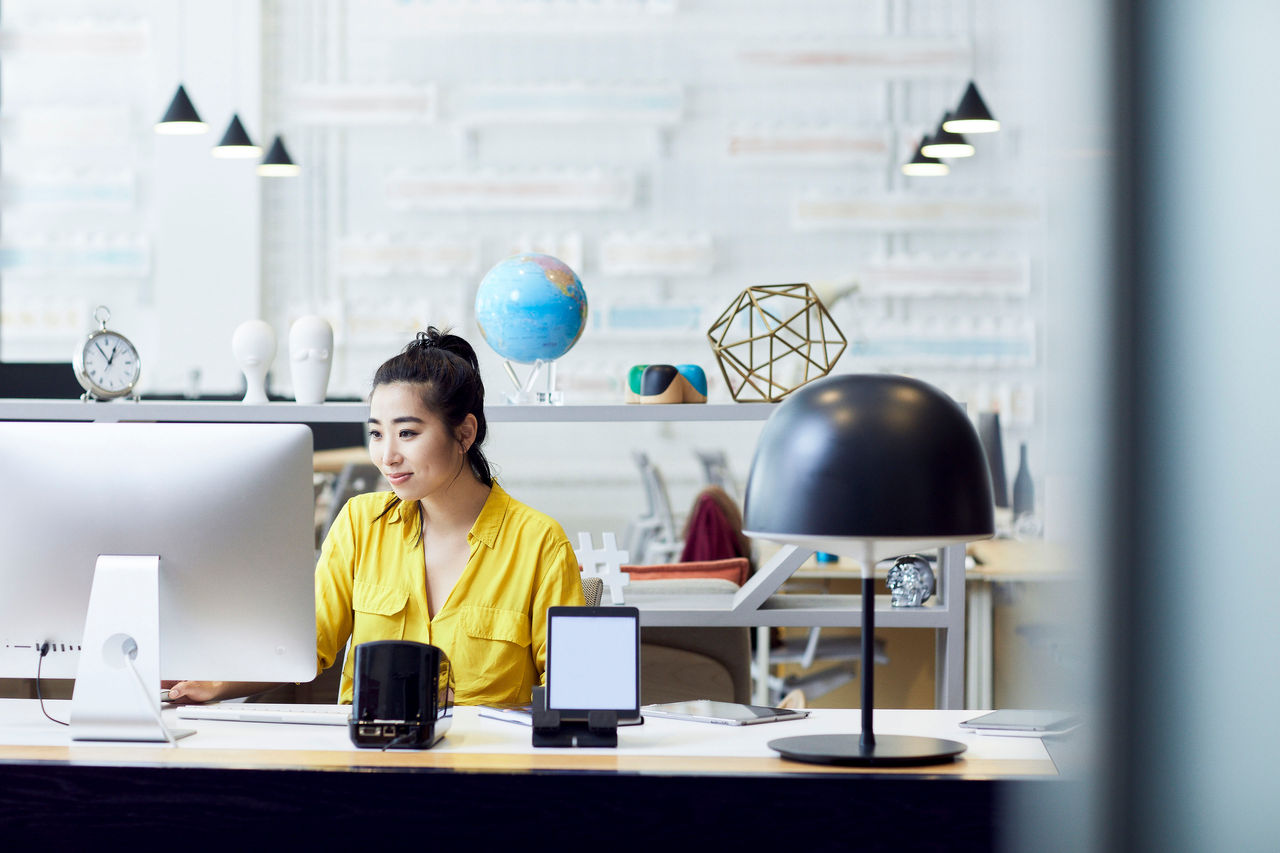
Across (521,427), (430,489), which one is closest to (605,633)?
(430,489)

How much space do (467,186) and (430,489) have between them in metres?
4.79

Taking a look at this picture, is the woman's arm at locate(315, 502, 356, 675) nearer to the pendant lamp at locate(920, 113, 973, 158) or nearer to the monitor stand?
the monitor stand

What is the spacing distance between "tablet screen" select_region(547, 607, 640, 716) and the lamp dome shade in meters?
0.39

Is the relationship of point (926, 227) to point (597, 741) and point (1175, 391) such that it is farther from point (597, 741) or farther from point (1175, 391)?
point (1175, 391)

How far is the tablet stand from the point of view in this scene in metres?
1.74

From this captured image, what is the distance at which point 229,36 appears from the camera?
22.4ft

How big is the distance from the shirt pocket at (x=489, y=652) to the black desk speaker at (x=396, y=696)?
0.43m

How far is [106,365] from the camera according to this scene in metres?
2.75

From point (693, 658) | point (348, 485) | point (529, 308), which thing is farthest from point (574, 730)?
point (348, 485)

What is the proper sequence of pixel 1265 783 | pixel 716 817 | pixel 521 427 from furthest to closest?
1. pixel 521 427
2. pixel 716 817
3. pixel 1265 783

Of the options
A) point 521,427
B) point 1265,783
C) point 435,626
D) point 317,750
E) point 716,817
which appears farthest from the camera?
point 521,427

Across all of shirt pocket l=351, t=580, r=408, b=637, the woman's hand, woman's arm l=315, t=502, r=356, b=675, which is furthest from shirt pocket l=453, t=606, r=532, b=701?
the woman's hand

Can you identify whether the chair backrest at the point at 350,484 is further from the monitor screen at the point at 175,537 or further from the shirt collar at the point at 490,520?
the monitor screen at the point at 175,537

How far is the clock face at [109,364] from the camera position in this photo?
2707 millimetres
